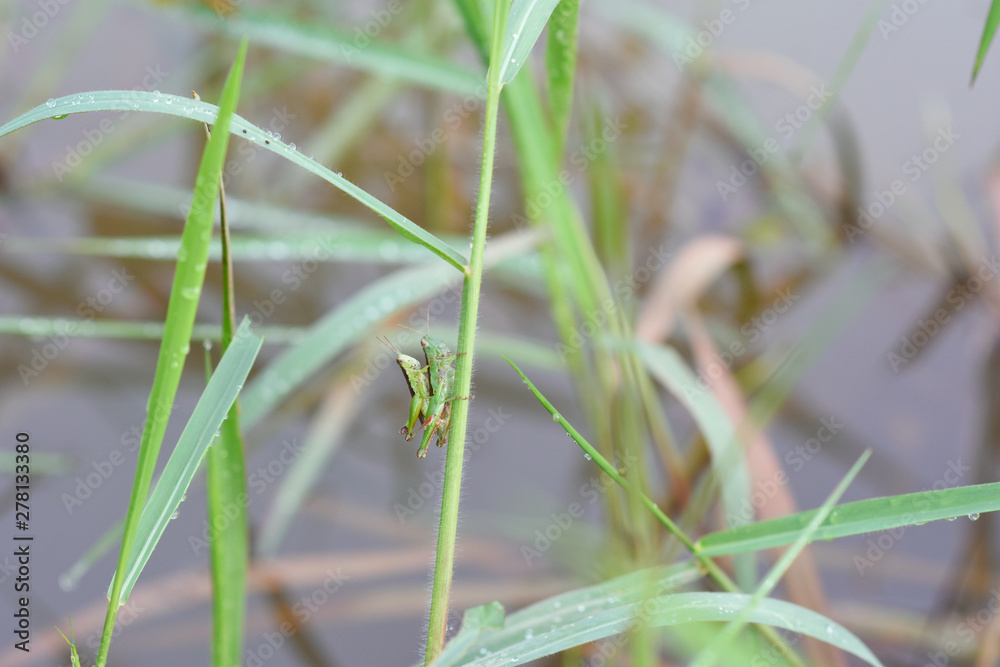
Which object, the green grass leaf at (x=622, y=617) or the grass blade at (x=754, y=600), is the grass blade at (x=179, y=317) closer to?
the green grass leaf at (x=622, y=617)

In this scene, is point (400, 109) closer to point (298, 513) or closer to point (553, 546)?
point (298, 513)

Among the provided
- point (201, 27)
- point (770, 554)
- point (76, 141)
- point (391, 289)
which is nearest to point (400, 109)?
point (201, 27)
